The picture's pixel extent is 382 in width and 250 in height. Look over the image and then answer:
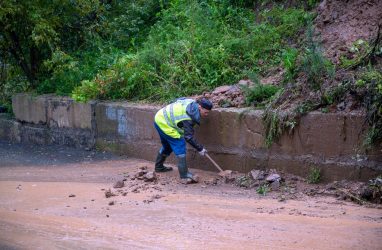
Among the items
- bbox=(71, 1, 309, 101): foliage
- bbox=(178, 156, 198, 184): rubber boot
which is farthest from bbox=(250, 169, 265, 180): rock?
bbox=(71, 1, 309, 101): foliage

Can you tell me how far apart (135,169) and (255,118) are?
7.84 feet

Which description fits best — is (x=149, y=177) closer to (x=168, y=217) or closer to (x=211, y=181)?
(x=211, y=181)

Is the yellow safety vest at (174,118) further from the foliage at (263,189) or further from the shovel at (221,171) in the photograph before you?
the foliage at (263,189)

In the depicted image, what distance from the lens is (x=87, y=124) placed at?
11633mm

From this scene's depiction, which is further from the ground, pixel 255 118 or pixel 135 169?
pixel 255 118

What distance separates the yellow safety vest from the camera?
8.61 m

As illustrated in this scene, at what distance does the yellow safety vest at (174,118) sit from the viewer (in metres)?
8.61

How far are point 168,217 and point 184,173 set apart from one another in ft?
6.51

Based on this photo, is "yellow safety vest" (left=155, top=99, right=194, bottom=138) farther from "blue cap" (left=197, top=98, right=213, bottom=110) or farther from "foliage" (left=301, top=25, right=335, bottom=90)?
"foliage" (left=301, top=25, right=335, bottom=90)

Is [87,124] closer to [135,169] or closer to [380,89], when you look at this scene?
[135,169]

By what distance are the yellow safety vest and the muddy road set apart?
2.45 ft

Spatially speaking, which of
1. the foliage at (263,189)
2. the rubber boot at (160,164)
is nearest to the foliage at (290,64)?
the foliage at (263,189)

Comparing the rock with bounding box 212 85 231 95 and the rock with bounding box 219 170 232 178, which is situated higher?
the rock with bounding box 212 85 231 95

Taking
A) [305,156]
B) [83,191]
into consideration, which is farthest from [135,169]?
[305,156]
